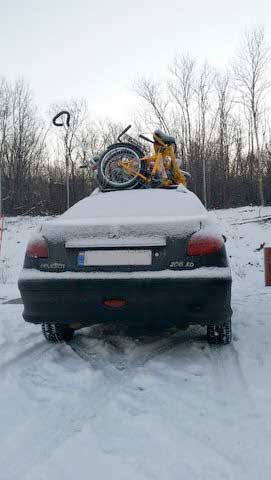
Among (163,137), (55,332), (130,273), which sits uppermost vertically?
(163,137)

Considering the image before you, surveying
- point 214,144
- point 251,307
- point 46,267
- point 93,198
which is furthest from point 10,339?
point 214,144

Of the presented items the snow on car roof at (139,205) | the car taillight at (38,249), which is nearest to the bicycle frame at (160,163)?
the snow on car roof at (139,205)

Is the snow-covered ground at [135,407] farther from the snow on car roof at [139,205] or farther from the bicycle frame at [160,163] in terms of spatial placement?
the bicycle frame at [160,163]

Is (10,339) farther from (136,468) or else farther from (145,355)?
(136,468)

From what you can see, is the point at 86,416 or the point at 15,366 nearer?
the point at 86,416

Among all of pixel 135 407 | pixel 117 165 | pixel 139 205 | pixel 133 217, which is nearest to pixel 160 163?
pixel 117 165

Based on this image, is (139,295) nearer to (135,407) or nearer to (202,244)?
(202,244)

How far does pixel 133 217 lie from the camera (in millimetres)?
3201

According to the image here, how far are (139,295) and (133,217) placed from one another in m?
0.64

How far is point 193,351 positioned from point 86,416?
1307 mm

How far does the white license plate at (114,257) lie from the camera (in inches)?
116

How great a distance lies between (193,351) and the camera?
3332 mm

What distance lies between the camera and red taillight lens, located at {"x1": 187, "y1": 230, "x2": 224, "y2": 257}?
293 centimetres

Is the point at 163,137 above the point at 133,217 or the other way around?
above
